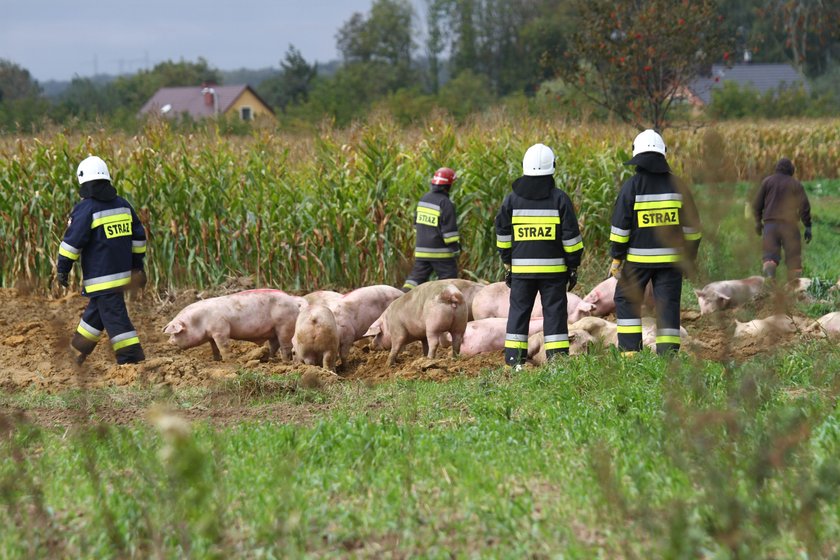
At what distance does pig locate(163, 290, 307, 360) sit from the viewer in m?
10.8

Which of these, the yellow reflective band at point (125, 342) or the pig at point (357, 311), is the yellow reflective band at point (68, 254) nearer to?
the yellow reflective band at point (125, 342)

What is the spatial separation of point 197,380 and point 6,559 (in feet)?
16.6

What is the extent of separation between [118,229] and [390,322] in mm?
2838

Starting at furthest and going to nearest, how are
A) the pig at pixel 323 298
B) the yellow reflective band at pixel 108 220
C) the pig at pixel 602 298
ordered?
1. the pig at pixel 602 298
2. the pig at pixel 323 298
3. the yellow reflective band at pixel 108 220

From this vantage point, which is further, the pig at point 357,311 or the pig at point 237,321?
the pig at point 357,311

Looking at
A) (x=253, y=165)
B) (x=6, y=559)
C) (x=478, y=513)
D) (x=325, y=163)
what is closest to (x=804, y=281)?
(x=325, y=163)

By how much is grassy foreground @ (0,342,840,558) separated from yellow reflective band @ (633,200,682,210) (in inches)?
96.0

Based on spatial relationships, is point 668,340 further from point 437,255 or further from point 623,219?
point 437,255

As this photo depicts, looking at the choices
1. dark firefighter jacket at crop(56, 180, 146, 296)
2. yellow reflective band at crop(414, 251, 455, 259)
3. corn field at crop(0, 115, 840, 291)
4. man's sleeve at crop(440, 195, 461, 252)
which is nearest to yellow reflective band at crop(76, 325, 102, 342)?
dark firefighter jacket at crop(56, 180, 146, 296)

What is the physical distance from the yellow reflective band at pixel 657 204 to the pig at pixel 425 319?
1943 millimetres

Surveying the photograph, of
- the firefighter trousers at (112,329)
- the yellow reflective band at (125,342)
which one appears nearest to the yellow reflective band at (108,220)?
the firefighter trousers at (112,329)

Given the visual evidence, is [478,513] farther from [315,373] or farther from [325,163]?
[325,163]

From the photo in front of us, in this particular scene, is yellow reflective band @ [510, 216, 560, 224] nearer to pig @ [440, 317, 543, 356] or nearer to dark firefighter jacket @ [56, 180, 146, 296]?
pig @ [440, 317, 543, 356]

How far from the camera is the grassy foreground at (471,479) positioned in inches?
164
